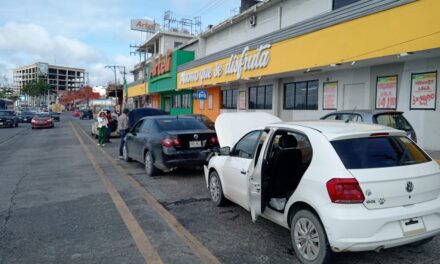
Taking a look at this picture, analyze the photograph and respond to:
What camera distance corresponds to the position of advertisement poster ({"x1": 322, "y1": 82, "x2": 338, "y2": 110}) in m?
14.5

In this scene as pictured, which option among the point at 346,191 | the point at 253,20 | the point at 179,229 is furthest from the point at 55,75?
the point at 346,191

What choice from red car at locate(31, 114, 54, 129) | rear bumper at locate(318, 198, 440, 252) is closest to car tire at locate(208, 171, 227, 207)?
rear bumper at locate(318, 198, 440, 252)

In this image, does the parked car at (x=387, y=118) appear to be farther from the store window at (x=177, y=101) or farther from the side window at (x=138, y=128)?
the store window at (x=177, y=101)

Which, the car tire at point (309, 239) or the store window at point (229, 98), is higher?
the store window at point (229, 98)

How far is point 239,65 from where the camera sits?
742 inches

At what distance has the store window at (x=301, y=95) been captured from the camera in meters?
15.8

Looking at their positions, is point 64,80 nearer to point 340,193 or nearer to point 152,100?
point 152,100

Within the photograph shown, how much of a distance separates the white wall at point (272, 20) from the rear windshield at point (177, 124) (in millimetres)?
11668

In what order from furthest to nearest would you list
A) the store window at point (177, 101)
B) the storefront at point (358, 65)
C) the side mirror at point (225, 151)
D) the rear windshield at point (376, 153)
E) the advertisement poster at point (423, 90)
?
the store window at point (177, 101) → the advertisement poster at point (423, 90) → the storefront at point (358, 65) → the side mirror at point (225, 151) → the rear windshield at point (376, 153)

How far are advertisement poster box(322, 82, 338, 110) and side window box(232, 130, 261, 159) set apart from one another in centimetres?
1011

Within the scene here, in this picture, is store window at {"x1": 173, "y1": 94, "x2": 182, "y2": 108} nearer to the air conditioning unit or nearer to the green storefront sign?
the green storefront sign

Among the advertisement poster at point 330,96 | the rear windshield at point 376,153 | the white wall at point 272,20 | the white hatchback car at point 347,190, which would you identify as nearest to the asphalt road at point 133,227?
the white hatchback car at point 347,190

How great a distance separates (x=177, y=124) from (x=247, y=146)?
4.13 metres

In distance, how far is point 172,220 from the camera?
5.21 meters
